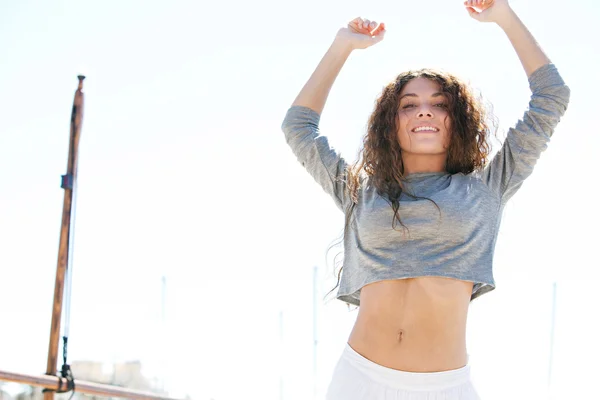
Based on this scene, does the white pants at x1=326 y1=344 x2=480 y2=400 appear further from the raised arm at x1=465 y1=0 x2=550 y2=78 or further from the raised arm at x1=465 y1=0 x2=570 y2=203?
the raised arm at x1=465 y1=0 x2=550 y2=78

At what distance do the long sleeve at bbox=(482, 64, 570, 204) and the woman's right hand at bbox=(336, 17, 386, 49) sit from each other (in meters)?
0.54

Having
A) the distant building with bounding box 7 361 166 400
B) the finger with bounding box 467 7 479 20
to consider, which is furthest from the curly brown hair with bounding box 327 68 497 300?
the distant building with bounding box 7 361 166 400

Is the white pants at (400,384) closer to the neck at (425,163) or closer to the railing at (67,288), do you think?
the neck at (425,163)

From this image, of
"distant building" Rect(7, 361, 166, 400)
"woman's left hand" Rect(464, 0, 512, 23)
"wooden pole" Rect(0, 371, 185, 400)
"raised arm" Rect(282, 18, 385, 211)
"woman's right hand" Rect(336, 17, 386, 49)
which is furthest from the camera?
"distant building" Rect(7, 361, 166, 400)

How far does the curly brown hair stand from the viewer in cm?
243

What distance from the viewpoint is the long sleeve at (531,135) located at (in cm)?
234

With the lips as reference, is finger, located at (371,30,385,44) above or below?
above

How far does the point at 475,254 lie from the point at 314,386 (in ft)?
38.7

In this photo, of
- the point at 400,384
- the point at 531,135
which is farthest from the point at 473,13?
the point at 400,384

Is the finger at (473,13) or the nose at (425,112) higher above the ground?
the finger at (473,13)

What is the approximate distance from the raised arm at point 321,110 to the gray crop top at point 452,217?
0.12 m

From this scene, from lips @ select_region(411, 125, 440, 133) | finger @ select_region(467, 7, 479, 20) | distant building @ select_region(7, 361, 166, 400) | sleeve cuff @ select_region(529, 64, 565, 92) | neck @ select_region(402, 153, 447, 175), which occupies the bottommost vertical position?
distant building @ select_region(7, 361, 166, 400)

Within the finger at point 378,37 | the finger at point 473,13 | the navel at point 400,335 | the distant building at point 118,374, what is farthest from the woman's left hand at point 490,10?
the distant building at point 118,374

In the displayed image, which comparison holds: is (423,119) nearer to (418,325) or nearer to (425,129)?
(425,129)
